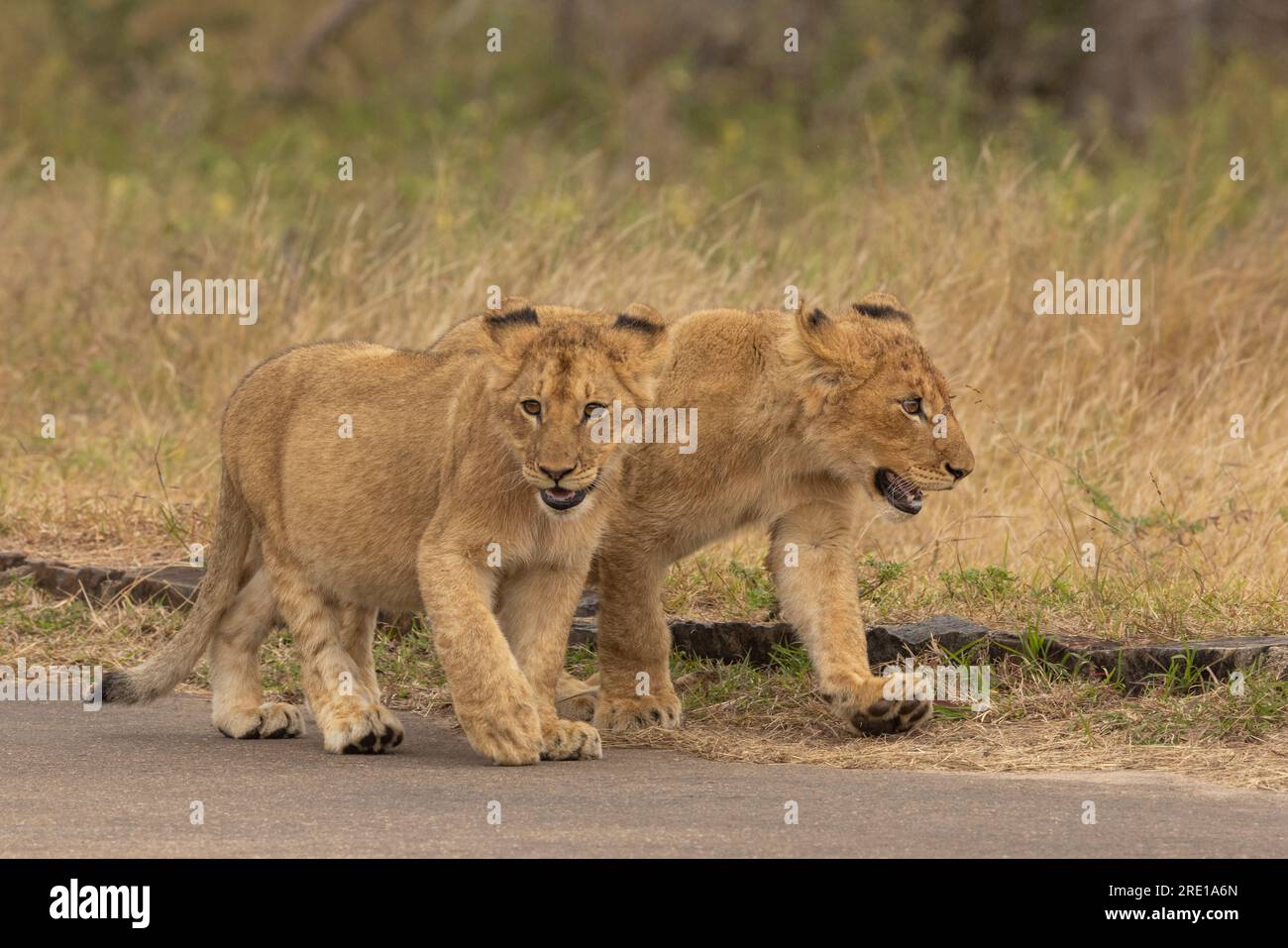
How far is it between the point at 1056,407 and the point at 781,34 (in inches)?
486

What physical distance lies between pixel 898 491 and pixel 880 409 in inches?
10.8

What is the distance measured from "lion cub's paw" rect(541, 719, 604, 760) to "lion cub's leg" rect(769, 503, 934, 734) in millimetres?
779

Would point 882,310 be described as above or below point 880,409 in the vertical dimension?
above

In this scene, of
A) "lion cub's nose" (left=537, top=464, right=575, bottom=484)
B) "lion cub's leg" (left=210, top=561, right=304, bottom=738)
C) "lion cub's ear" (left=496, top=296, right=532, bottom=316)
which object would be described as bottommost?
"lion cub's leg" (left=210, top=561, right=304, bottom=738)

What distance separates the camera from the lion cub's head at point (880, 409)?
20.8 feet

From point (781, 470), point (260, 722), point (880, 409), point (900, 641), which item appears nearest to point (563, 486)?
point (781, 470)

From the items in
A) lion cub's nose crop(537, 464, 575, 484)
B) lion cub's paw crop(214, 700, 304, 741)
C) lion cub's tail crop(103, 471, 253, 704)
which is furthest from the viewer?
lion cub's tail crop(103, 471, 253, 704)

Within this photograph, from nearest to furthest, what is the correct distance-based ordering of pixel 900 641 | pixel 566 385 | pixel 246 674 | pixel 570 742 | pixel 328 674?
1. pixel 566 385
2. pixel 570 742
3. pixel 328 674
4. pixel 246 674
5. pixel 900 641

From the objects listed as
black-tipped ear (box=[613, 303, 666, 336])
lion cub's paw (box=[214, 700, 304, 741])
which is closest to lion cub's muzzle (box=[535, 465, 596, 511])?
black-tipped ear (box=[613, 303, 666, 336])

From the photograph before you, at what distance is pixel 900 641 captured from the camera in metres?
6.86

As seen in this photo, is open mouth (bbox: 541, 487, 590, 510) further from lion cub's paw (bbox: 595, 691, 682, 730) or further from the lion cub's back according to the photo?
lion cub's paw (bbox: 595, 691, 682, 730)

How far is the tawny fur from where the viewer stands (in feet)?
20.8

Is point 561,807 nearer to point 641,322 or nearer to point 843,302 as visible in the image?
point 641,322

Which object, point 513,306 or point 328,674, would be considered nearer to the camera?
point 513,306
